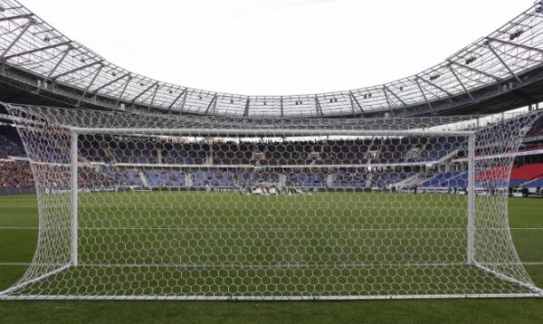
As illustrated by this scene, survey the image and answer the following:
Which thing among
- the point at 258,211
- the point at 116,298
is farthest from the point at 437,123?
the point at 258,211

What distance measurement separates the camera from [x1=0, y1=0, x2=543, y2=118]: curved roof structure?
2275 centimetres

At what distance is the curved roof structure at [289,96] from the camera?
74.6ft

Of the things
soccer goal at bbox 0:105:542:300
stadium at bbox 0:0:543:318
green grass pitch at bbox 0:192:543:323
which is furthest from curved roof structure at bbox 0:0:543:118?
soccer goal at bbox 0:105:542:300

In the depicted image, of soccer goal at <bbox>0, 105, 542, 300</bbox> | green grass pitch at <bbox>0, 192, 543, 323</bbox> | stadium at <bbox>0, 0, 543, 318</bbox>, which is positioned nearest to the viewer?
green grass pitch at <bbox>0, 192, 543, 323</bbox>

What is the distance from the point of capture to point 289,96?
3862cm

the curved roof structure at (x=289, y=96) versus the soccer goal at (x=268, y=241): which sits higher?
the curved roof structure at (x=289, y=96)

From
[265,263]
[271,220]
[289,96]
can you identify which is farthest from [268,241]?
[289,96]

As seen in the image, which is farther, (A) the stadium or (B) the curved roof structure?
(B) the curved roof structure

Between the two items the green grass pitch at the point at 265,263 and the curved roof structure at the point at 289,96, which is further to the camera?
the curved roof structure at the point at 289,96

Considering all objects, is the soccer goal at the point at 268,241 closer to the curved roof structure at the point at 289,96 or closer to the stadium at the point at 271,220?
the stadium at the point at 271,220

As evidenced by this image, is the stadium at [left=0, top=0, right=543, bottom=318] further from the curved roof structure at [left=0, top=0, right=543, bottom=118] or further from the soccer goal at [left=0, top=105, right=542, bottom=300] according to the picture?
the curved roof structure at [left=0, top=0, right=543, bottom=118]

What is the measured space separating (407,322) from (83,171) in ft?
16.0

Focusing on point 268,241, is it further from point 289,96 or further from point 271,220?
point 289,96

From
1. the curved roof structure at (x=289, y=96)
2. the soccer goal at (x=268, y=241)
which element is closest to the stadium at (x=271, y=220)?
the soccer goal at (x=268, y=241)
